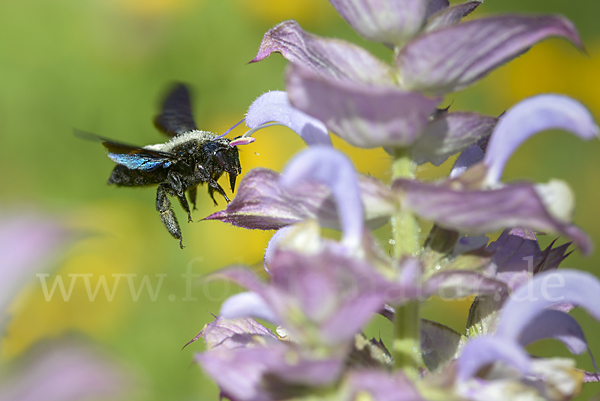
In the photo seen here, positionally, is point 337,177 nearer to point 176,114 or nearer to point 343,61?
point 343,61

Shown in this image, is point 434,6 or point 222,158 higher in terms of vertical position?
point 434,6

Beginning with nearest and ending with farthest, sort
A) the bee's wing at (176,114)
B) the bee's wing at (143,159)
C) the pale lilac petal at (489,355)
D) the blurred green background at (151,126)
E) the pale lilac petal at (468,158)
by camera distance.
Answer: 1. the pale lilac petal at (489,355)
2. the pale lilac petal at (468,158)
3. the bee's wing at (143,159)
4. the bee's wing at (176,114)
5. the blurred green background at (151,126)

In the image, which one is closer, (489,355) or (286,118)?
(489,355)

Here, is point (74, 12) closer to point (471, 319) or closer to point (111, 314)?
point (111, 314)

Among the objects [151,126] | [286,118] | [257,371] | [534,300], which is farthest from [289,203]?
Result: [151,126]

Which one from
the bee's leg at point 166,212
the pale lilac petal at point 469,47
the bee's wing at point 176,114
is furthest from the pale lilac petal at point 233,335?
the bee's wing at point 176,114

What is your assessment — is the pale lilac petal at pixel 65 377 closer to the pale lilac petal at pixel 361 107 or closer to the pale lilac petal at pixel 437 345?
the pale lilac petal at pixel 361 107
